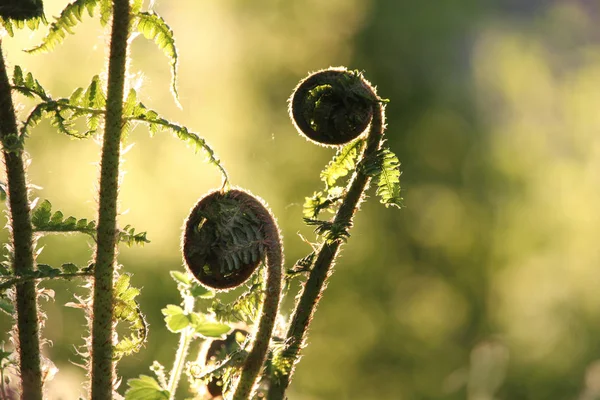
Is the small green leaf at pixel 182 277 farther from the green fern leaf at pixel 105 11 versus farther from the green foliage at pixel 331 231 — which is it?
the green fern leaf at pixel 105 11

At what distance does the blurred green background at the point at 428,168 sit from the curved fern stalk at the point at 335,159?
6881 millimetres

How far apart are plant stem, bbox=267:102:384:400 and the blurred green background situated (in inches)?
273

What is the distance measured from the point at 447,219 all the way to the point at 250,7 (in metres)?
3.93

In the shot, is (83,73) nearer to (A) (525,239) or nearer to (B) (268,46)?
(B) (268,46)

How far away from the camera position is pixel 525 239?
1046 cm

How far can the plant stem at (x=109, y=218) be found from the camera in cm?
116

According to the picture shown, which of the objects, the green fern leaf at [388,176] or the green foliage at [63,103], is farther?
the green fern leaf at [388,176]

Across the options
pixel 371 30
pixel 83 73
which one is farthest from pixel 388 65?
pixel 83 73

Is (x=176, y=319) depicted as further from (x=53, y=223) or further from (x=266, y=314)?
(x=53, y=223)

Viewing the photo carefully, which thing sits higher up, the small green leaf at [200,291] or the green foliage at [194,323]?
the small green leaf at [200,291]

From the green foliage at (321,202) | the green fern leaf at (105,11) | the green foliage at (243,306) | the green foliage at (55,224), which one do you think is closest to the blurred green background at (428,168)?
the green foliage at (321,202)

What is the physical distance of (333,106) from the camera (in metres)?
1.42

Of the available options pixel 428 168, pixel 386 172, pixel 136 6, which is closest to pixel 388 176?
pixel 386 172

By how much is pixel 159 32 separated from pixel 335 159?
0.45 metres
